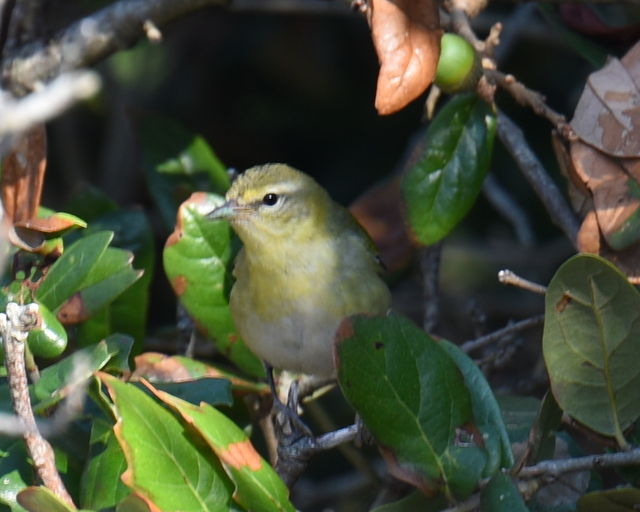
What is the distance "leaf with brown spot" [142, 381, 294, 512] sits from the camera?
2086 mm

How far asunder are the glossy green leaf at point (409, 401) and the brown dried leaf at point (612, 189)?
0.53m

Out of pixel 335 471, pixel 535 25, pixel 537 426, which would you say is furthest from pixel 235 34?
pixel 537 426

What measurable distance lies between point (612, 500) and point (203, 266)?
1301mm

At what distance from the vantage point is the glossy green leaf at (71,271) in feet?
8.18

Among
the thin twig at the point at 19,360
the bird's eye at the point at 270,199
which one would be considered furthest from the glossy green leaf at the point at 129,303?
the thin twig at the point at 19,360

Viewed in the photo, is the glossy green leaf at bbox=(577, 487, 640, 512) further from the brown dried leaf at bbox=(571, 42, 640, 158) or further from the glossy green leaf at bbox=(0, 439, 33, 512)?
the glossy green leaf at bbox=(0, 439, 33, 512)

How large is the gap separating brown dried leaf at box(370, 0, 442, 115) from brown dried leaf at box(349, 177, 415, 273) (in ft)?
2.68

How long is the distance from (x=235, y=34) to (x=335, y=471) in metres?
2.06

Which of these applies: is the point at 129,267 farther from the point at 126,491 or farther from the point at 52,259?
the point at 126,491

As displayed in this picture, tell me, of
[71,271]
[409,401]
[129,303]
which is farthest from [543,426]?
[129,303]

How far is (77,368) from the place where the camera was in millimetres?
2143

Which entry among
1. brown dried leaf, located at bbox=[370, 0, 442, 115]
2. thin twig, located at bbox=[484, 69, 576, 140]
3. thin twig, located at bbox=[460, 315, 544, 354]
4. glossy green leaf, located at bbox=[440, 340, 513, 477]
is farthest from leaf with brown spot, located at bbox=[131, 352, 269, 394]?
thin twig, located at bbox=[484, 69, 576, 140]

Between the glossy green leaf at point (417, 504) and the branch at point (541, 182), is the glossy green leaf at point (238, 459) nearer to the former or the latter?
A: the glossy green leaf at point (417, 504)

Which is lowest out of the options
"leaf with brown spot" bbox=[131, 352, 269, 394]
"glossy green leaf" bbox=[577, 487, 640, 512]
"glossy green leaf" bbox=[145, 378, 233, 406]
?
"leaf with brown spot" bbox=[131, 352, 269, 394]
